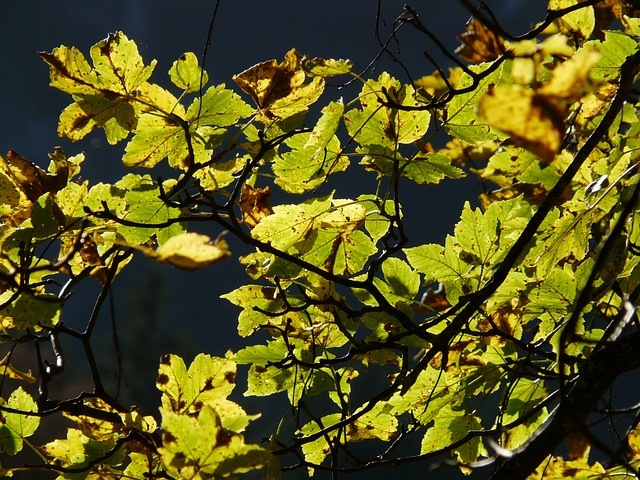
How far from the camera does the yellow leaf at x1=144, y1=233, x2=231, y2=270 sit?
0.44 metres

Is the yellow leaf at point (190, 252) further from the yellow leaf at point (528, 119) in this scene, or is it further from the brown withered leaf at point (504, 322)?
the brown withered leaf at point (504, 322)

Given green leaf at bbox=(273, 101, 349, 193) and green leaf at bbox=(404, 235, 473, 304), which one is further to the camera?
green leaf at bbox=(404, 235, 473, 304)

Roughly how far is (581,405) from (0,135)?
10.1m

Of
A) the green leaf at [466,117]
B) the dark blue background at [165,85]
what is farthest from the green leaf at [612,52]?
the dark blue background at [165,85]

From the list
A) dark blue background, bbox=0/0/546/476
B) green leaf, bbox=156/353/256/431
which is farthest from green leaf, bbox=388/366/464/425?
dark blue background, bbox=0/0/546/476

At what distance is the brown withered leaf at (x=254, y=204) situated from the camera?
955mm

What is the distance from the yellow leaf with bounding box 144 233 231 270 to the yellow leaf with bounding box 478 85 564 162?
0.64 ft

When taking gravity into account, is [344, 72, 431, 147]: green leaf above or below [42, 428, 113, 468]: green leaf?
above

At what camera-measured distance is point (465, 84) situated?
0.81 metres

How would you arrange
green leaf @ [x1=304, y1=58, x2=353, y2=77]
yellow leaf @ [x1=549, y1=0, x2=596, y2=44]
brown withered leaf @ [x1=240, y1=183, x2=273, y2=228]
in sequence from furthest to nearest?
yellow leaf @ [x1=549, y1=0, x2=596, y2=44]
brown withered leaf @ [x1=240, y1=183, x2=273, y2=228]
green leaf @ [x1=304, y1=58, x2=353, y2=77]

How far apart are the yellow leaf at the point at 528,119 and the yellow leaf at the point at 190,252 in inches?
7.7

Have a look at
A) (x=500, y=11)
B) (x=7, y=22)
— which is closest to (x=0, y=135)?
(x=7, y=22)

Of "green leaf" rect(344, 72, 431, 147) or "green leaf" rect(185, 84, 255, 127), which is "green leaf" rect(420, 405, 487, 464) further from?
"green leaf" rect(185, 84, 255, 127)

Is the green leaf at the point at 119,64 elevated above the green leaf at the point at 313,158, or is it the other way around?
the green leaf at the point at 119,64
